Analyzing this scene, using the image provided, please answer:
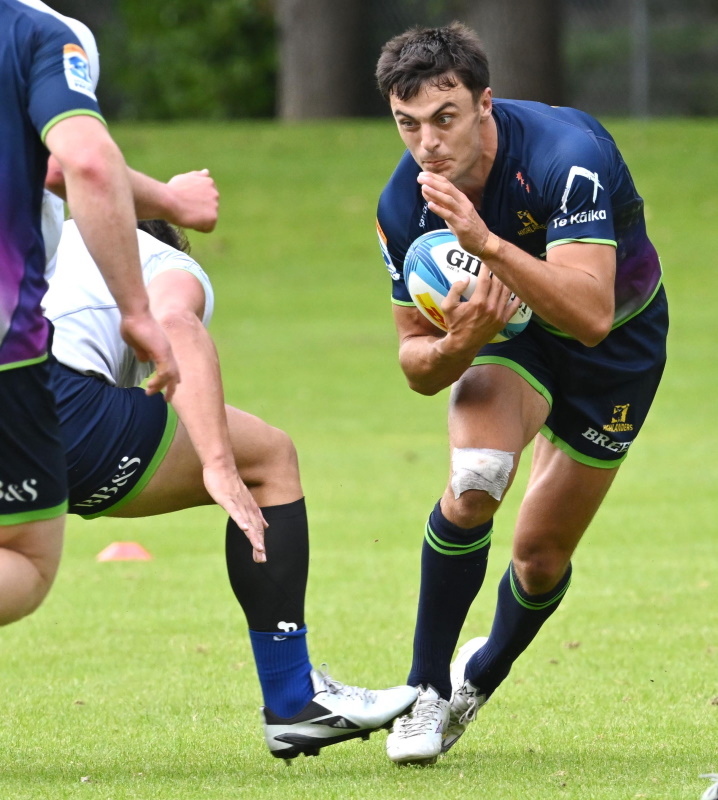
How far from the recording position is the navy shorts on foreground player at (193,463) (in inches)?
162

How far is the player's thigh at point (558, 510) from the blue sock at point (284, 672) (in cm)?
106

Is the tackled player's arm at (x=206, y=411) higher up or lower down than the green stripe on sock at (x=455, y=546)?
higher up

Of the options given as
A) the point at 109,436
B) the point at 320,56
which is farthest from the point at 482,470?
the point at 320,56

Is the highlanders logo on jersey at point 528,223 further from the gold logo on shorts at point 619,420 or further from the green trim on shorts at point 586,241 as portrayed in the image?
the gold logo on shorts at point 619,420

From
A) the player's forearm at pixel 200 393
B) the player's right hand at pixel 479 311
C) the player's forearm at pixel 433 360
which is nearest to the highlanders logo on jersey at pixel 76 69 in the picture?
the player's forearm at pixel 200 393

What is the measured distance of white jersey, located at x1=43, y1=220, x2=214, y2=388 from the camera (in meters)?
4.31

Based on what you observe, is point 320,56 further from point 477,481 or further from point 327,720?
point 327,720

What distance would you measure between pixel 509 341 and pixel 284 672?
1384 mm

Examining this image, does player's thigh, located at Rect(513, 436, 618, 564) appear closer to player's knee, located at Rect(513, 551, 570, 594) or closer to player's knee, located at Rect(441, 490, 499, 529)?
player's knee, located at Rect(513, 551, 570, 594)

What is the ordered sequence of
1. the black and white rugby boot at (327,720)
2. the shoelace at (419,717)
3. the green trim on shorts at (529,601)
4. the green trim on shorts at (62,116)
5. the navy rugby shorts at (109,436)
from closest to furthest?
the green trim on shorts at (62,116)
the navy rugby shorts at (109,436)
the black and white rugby boot at (327,720)
the shoelace at (419,717)
the green trim on shorts at (529,601)

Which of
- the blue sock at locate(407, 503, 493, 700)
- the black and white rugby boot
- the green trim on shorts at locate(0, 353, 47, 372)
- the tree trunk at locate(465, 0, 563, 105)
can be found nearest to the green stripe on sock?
the blue sock at locate(407, 503, 493, 700)

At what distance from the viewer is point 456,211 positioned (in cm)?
413

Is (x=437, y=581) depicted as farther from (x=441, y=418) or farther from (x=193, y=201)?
(x=441, y=418)

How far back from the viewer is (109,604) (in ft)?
23.8
